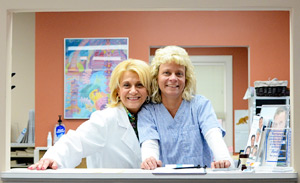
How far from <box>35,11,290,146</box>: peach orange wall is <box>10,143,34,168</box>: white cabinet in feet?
3.27

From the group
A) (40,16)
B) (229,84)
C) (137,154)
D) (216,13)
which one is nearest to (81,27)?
(40,16)

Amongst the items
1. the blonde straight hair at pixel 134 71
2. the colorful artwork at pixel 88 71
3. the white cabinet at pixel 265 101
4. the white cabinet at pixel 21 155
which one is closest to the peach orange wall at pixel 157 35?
the colorful artwork at pixel 88 71

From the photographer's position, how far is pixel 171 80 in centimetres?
200

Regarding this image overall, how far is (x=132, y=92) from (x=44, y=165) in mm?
631

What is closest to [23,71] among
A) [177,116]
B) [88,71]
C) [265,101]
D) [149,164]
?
[88,71]

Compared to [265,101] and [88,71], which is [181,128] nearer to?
[265,101]

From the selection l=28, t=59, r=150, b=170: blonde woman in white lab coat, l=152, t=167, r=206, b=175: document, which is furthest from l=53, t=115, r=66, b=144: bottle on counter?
l=152, t=167, r=206, b=175: document

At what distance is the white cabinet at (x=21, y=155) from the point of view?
599 cm

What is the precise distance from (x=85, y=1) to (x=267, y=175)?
825mm

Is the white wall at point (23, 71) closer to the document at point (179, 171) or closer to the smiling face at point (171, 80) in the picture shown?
the smiling face at point (171, 80)

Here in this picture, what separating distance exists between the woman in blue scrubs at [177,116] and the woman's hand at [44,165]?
475mm

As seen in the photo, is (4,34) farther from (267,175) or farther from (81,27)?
(81,27)

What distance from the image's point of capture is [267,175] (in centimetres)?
135

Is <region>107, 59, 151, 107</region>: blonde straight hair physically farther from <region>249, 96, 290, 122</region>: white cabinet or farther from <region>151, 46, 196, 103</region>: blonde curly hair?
<region>249, 96, 290, 122</region>: white cabinet
